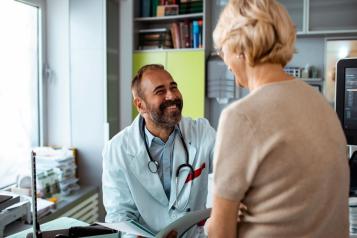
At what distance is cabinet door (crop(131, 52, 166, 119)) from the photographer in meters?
3.73

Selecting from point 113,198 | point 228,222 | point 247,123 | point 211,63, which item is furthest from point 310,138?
point 211,63

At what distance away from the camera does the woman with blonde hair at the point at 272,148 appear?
0.80 m

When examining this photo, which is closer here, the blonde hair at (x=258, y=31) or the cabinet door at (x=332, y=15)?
the blonde hair at (x=258, y=31)

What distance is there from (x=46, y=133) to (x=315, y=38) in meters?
2.72

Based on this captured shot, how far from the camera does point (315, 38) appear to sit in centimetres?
357

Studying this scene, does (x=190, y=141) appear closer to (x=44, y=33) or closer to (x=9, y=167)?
(x=9, y=167)

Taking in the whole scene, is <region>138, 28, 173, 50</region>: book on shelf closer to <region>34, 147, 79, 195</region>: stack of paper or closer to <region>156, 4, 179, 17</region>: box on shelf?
<region>156, 4, 179, 17</region>: box on shelf

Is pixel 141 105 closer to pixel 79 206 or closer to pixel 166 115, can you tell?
pixel 166 115

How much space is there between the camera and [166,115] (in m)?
1.79

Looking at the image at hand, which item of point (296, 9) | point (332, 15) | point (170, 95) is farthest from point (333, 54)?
point (170, 95)

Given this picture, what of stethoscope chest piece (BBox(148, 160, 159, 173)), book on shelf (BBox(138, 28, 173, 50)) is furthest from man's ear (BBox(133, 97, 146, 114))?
book on shelf (BBox(138, 28, 173, 50))

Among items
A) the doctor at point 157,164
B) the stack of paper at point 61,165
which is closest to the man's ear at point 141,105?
the doctor at point 157,164

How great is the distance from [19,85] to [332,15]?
2.89 m

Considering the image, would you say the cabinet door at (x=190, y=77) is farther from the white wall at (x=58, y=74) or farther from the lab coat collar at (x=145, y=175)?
the lab coat collar at (x=145, y=175)
